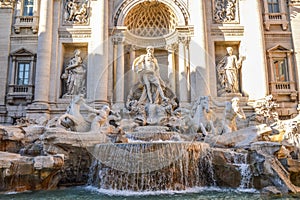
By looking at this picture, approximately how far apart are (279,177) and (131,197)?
162 inches

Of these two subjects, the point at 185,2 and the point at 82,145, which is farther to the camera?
the point at 185,2

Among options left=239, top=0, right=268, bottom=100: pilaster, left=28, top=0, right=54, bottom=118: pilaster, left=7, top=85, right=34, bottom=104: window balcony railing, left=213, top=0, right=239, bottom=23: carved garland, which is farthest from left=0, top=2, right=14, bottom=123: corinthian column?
left=239, top=0, right=268, bottom=100: pilaster

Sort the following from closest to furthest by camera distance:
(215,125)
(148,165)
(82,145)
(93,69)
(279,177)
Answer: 1. (279,177)
2. (148,165)
3. (82,145)
4. (215,125)
5. (93,69)

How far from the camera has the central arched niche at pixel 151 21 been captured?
17.8 metres

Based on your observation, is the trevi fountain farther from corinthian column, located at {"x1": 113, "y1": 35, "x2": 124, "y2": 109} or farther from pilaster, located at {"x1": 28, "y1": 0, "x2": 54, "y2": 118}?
pilaster, located at {"x1": 28, "y1": 0, "x2": 54, "y2": 118}

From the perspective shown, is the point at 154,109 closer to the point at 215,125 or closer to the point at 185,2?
the point at 215,125

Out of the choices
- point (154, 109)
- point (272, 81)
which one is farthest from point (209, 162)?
point (272, 81)

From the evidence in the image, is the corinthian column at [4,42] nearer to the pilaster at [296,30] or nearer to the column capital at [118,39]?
the column capital at [118,39]

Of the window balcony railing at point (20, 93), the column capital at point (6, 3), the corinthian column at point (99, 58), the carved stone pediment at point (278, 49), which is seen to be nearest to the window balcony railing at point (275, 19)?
the carved stone pediment at point (278, 49)

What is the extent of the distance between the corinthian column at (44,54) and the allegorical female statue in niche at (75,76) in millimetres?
1071

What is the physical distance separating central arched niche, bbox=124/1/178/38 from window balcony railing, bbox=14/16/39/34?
5.13 m

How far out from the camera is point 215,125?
13109mm

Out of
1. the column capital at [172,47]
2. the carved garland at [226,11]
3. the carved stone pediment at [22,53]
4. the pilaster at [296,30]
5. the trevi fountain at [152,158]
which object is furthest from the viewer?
the carved garland at [226,11]

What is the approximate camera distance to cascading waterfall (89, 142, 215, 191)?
29.7ft
